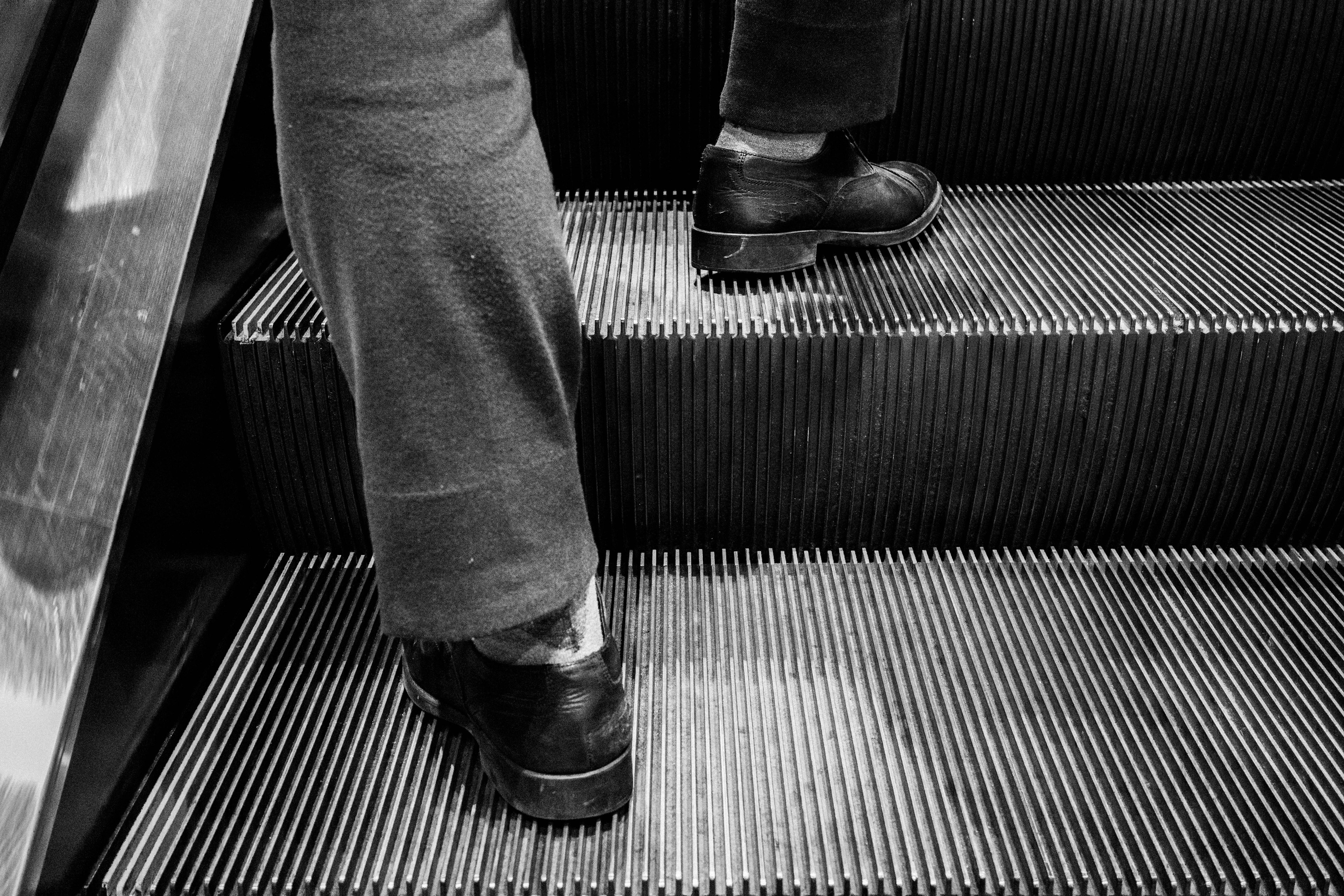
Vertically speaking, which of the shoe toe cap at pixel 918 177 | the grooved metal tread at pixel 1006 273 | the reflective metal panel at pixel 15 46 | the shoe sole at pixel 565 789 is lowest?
the shoe sole at pixel 565 789

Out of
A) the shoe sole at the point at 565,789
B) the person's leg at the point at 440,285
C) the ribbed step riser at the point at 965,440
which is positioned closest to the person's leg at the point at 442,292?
the person's leg at the point at 440,285

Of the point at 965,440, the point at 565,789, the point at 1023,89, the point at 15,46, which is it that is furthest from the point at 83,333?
the point at 1023,89

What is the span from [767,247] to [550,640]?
0.47 m

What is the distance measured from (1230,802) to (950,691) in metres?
0.20

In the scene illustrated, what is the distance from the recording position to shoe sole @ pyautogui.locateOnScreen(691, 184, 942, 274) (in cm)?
97

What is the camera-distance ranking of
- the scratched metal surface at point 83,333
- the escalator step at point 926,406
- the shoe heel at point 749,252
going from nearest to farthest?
1. the scratched metal surface at point 83,333
2. the escalator step at point 926,406
3. the shoe heel at point 749,252

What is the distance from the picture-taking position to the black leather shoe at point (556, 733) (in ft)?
2.24

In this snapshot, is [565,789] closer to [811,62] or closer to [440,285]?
[440,285]

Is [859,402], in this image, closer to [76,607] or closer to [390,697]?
[390,697]

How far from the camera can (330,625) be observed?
86cm

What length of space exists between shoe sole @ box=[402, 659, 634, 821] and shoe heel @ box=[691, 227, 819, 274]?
0.48 metres

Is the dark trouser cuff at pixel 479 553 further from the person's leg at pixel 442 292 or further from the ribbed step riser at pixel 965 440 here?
the ribbed step riser at pixel 965 440

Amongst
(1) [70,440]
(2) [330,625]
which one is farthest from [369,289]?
(2) [330,625]

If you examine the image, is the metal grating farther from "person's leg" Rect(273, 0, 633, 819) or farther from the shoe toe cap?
"person's leg" Rect(273, 0, 633, 819)
